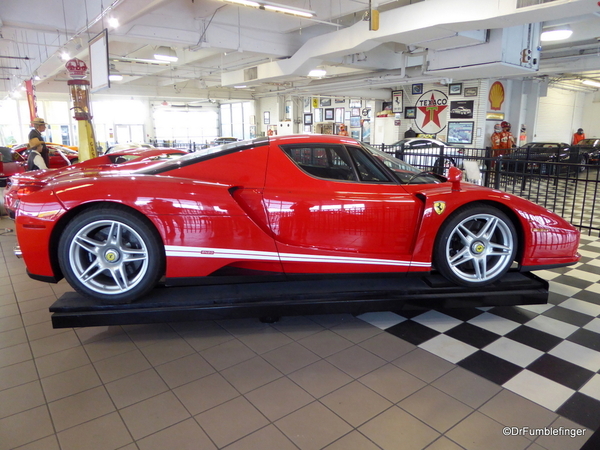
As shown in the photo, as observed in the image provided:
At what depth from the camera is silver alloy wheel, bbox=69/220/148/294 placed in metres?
2.64

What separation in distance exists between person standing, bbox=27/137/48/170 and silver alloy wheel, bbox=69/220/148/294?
4.67 metres

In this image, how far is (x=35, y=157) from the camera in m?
6.52

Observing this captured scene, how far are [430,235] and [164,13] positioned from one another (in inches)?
335

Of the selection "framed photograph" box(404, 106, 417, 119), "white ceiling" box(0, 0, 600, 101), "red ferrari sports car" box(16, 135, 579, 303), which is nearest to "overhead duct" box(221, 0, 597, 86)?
"white ceiling" box(0, 0, 600, 101)

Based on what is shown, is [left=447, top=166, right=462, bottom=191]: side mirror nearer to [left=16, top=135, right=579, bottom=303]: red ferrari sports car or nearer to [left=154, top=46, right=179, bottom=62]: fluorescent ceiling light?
[left=16, top=135, right=579, bottom=303]: red ferrari sports car

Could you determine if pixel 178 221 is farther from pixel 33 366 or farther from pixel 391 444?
pixel 391 444

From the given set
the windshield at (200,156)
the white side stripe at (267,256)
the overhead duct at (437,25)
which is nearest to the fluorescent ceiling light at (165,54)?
the overhead duct at (437,25)

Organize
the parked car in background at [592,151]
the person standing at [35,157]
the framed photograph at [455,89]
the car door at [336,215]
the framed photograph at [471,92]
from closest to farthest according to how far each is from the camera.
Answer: the car door at [336,215] < the person standing at [35,157] < the parked car in background at [592,151] < the framed photograph at [471,92] < the framed photograph at [455,89]

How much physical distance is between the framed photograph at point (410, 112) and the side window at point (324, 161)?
16.8m

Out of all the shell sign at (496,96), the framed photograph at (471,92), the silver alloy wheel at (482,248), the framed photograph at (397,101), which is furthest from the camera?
the framed photograph at (397,101)

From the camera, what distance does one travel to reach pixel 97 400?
88.3 inches

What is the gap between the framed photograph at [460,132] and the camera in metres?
16.2

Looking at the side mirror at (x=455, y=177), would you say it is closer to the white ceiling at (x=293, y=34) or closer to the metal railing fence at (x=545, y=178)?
the metal railing fence at (x=545, y=178)

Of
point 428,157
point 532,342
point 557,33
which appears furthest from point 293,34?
point 532,342
